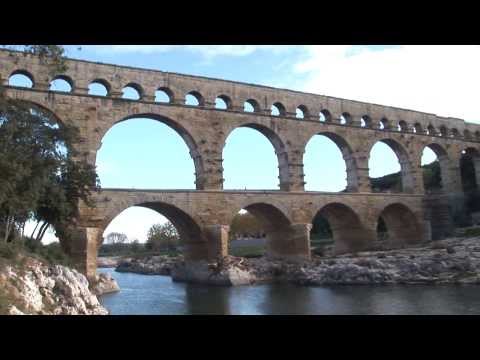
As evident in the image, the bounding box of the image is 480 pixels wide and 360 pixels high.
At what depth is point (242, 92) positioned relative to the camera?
30078 millimetres

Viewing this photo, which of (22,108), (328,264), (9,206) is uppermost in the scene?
(22,108)

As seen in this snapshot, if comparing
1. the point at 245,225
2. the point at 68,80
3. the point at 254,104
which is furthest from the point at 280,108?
the point at 245,225

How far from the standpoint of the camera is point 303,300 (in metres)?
19.5

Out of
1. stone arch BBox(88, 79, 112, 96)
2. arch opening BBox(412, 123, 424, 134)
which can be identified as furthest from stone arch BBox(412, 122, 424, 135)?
stone arch BBox(88, 79, 112, 96)

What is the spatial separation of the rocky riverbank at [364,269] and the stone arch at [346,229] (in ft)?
12.7

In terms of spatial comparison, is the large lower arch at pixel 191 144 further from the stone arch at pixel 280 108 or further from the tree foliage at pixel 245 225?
the tree foliage at pixel 245 225

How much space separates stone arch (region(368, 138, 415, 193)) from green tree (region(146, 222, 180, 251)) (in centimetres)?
4414

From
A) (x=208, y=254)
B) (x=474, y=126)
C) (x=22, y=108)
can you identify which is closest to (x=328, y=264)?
(x=208, y=254)

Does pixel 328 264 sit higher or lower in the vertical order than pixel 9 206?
lower

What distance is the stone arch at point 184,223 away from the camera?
81.6 ft

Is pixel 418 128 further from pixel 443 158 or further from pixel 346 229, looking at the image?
pixel 346 229

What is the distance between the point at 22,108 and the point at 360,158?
2366 cm
